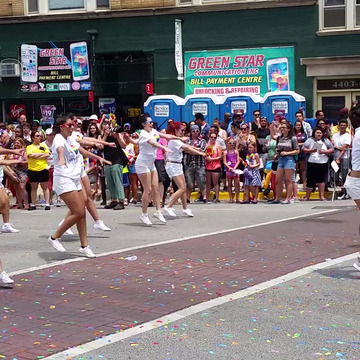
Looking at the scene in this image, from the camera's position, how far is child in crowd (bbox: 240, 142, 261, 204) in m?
16.4

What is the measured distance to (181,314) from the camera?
21.6 ft

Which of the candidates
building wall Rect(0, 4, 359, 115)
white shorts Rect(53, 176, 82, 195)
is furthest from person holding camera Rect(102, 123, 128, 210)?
building wall Rect(0, 4, 359, 115)

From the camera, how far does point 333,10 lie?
23250 millimetres

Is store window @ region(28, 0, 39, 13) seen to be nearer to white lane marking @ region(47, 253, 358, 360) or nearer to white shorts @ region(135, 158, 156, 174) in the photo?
white shorts @ region(135, 158, 156, 174)

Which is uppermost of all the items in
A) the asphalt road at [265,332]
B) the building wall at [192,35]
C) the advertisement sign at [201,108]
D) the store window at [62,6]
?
the store window at [62,6]

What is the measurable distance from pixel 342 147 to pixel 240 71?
27.4ft

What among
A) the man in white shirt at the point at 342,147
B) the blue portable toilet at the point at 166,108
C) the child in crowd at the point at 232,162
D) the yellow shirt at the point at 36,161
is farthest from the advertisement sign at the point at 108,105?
the man in white shirt at the point at 342,147

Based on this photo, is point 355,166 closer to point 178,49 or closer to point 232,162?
point 232,162

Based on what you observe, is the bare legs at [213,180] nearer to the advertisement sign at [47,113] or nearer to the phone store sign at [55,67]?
the phone store sign at [55,67]

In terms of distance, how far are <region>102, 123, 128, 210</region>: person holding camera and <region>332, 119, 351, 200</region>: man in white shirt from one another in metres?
4.83

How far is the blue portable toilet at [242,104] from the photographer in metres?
20.5

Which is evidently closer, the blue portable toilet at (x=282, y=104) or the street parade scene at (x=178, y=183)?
the street parade scene at (x=178, y=183)

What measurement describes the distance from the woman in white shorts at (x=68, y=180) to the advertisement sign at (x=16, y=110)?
687 inches

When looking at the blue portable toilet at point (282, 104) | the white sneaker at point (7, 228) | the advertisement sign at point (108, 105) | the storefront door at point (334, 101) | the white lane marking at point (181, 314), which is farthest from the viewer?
the advertisement sign at point (108, 105)
